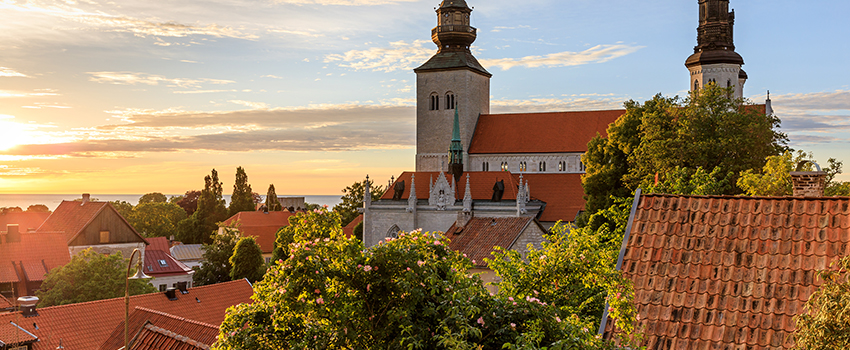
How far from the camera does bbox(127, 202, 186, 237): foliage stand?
89.9 m

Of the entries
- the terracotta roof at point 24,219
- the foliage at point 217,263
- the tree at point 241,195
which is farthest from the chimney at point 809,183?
the tree at point 241,195

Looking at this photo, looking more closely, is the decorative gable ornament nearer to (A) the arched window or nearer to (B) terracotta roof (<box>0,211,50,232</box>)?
(A) the arched window

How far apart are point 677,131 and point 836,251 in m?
21.5

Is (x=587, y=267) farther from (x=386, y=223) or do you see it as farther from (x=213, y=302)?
(x=386, y=223)

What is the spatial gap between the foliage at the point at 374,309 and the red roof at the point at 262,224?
6972 centimetres

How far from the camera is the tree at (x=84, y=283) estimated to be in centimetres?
3569

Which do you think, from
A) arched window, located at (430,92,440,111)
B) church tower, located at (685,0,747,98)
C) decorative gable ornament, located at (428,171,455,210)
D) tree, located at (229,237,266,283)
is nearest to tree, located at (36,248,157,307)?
tree, located at (229,237,266,283)

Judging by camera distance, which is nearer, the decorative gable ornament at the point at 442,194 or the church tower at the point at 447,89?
the decorative gable ornament at the point at 442,194

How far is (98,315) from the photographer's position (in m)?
25.6

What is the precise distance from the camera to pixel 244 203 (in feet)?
295

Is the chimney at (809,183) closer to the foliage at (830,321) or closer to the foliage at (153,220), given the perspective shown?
the foliage at (830,321)

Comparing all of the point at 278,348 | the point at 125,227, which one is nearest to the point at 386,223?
the point at 125,227

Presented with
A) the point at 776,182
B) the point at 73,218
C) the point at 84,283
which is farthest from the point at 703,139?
the point at 73,218

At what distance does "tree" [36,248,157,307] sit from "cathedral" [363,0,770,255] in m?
21.5
